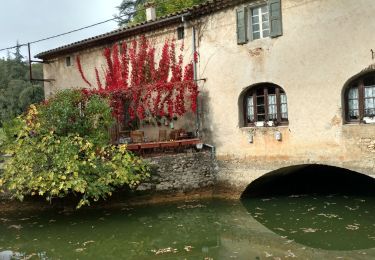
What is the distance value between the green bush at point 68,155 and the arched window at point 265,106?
425cm

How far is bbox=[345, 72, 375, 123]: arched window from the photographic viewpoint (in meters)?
12.3

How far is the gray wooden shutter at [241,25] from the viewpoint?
14703 millimetres

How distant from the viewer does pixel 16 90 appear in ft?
173

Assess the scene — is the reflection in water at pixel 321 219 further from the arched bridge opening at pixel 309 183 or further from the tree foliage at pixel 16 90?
the tree foliage at pixel 16 90

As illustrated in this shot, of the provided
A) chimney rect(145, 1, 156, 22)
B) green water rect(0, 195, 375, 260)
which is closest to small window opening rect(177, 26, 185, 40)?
chimney rect(145, 1, 156, 22)

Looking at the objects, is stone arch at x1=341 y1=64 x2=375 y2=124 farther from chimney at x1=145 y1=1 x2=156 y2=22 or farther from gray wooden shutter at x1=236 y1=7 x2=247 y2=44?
chimney at x1=145 y1=1 x2=156 y2=22

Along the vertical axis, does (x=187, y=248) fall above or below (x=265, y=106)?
below

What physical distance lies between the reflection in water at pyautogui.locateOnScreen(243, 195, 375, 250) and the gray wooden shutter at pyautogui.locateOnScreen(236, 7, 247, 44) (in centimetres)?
560

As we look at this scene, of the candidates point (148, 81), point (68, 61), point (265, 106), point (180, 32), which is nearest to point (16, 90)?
point (68, 61)

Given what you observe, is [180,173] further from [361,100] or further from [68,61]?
[68,61]

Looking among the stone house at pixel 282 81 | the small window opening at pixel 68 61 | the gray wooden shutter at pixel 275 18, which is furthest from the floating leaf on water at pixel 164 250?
the small window opening at pixel 68 61

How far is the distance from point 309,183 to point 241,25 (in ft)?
22.2

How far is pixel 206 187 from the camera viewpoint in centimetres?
1534

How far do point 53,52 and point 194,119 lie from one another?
9778 mm
